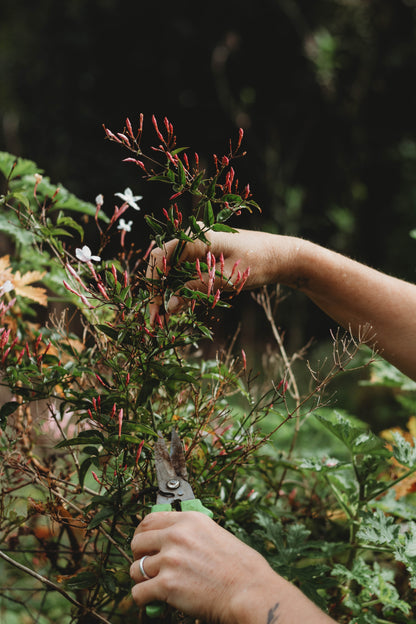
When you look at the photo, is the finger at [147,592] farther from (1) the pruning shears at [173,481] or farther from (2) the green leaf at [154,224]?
(2) the green leaf at [154,224]

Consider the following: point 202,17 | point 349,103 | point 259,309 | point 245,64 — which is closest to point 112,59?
point 202,17

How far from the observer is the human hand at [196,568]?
793mm

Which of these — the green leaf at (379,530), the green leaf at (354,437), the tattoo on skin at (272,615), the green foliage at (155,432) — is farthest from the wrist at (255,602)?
the green leaf at (354,437)

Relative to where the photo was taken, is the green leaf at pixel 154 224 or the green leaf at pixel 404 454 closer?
the green leaf at pixel 154 224

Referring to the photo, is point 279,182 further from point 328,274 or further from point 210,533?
point 210,533

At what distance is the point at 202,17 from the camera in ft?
16.1

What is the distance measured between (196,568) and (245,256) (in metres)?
→ 0.70

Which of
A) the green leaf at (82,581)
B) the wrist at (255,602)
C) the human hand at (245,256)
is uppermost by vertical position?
the human hand at (245,256)

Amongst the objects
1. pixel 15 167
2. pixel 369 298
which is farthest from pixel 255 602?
pixel 15 167

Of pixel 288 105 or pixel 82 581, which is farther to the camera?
pixel 288 105

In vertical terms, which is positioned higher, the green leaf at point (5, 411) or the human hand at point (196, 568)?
the green leaf at point (5, 411)

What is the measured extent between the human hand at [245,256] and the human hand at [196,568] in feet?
1.28

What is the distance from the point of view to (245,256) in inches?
47.9

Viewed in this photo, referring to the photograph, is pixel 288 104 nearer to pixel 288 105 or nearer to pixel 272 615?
pixel 288 105
